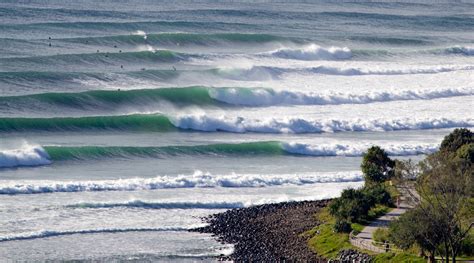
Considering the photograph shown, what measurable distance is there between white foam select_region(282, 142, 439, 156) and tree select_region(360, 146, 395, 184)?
33.3 feet

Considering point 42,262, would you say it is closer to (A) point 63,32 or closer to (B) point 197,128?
(B) point 197,128

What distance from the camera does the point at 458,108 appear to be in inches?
3393

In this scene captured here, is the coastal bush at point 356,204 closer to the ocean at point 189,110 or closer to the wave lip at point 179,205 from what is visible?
the ocean at point 189,110

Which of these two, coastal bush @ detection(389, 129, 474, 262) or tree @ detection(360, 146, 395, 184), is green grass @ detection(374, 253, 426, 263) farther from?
tree @ detection(360, 146, 395, 184)

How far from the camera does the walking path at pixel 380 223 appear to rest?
52.6 meters

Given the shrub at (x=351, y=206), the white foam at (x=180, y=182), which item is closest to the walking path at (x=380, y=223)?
the shrub at (x=351, y=206)

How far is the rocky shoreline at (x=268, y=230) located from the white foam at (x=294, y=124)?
17699 mm

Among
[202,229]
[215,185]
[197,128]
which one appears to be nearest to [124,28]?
[197,128]

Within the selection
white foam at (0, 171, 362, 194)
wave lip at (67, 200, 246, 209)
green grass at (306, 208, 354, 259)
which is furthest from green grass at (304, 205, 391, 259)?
white foam at (0, 171, 362, 194)

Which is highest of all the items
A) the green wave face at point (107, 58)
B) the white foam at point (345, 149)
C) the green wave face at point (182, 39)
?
the green wave face at point (182, 39)

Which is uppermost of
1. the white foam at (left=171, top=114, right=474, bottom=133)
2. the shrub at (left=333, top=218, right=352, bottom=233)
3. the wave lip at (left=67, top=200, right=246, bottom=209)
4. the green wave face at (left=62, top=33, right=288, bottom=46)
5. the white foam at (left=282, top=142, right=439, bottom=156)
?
the green wave face at (left=62, top=33, right=288, bottom=46)

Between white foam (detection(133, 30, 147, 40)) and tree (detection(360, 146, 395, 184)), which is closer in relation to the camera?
tree (detection(360, 146, 395, 184))

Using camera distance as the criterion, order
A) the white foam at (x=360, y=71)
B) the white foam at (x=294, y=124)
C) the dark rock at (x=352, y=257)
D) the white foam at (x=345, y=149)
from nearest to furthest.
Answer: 1. the dark rock at (x=352, y=257)
2. the white foam at (x=345, y=149)
3. the white foam at (x=294, y=124)
4. the white foam at (x=360, y=71)

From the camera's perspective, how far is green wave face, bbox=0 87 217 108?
268 feet
